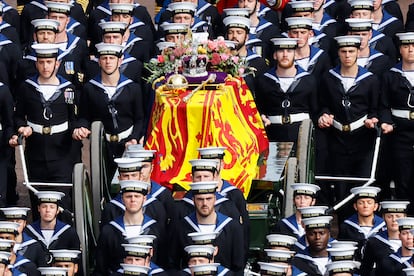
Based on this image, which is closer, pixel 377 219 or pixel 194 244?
pixel 194 244

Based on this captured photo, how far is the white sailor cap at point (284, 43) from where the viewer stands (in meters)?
26.8

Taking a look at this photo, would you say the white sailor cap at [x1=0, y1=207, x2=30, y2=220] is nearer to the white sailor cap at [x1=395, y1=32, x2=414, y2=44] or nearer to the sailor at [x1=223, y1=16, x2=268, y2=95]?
the sailor at [x1=223, y1=16, x2=268, y2=95]

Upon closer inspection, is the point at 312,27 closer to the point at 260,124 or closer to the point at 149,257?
the point at 260,124

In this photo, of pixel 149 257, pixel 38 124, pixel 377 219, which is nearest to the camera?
pixel 149 257

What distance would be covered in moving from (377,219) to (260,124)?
210cm

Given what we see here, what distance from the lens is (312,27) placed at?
28.8 metres

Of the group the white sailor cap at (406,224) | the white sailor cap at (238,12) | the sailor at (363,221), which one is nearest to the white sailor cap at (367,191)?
the sailor at (363,221)

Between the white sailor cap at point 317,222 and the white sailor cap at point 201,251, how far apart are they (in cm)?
147

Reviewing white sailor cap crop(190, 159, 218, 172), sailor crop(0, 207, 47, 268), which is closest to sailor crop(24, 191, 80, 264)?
sailor crop(0, 207, 47, 268)

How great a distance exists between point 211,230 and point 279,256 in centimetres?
90

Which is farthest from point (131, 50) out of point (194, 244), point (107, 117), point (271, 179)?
point (194, 244)

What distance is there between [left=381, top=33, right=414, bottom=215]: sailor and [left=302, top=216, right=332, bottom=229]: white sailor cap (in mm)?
3090

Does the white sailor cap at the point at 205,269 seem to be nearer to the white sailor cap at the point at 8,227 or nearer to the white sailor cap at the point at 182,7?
the white sailor cap at the point at 8,227

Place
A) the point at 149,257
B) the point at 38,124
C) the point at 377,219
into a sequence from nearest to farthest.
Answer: the point at 149,257 → the point at 377,219 → the point at 38,124
